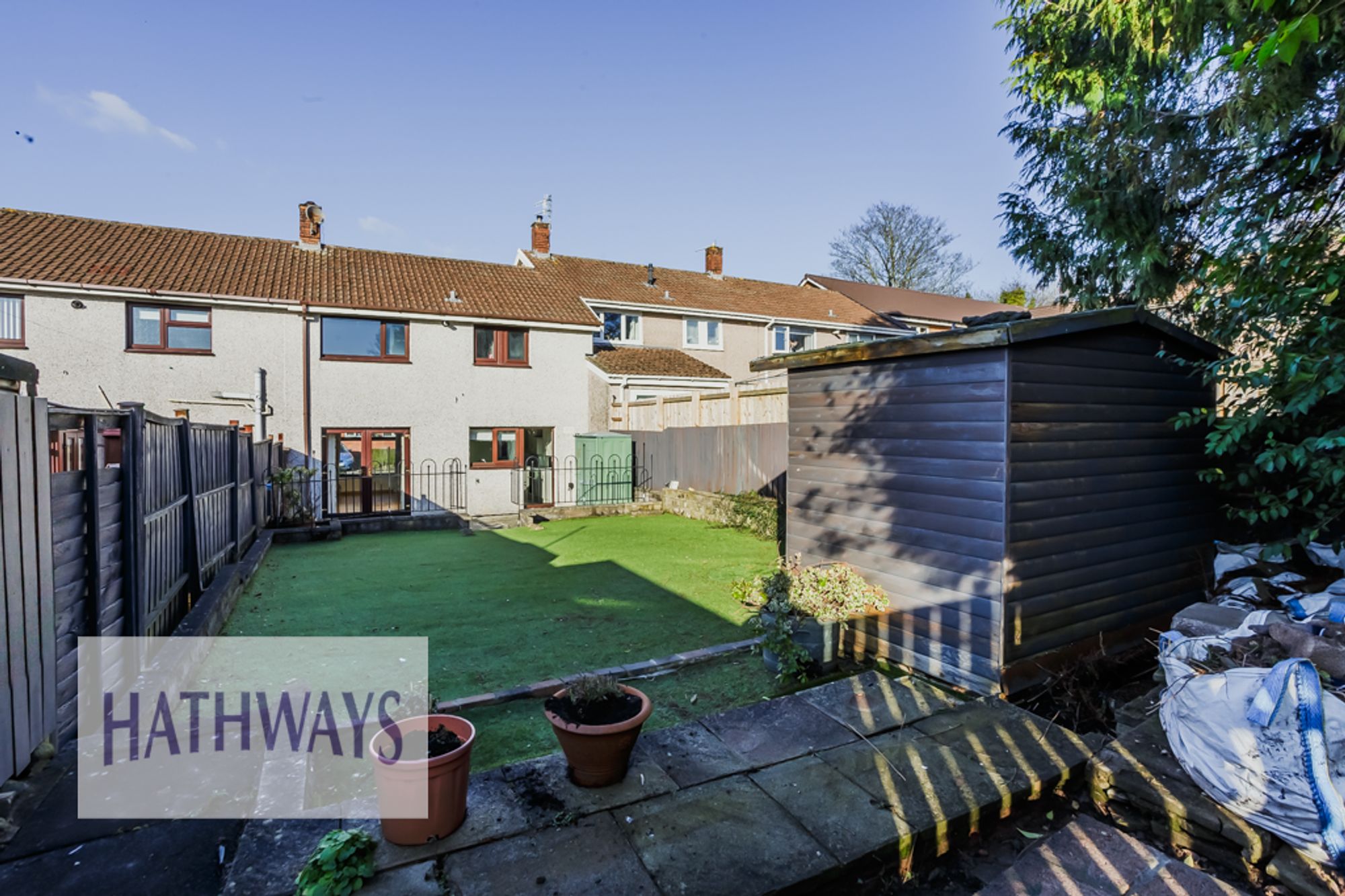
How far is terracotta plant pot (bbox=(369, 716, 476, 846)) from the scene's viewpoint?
236 cm

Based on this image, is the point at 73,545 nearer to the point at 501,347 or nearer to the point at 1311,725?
the point at 1311,725

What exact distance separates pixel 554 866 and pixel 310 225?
18275 millimetres

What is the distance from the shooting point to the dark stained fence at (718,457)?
38.3 feet

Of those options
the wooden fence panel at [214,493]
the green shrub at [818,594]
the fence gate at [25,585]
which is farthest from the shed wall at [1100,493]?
the wooden fence panel at [214,493]

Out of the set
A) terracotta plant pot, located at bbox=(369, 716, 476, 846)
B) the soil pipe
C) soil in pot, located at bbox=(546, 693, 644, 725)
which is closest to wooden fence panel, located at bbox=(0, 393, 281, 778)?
terracotta plant pot, located at bbox=(369, 716, 476, 846)

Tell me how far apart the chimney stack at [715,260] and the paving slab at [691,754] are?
77.9ft

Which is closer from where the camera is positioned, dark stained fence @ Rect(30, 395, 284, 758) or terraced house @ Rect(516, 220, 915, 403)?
dark stained fence @ Rect(30, 395, 284, 758)

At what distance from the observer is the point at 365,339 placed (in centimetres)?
1470

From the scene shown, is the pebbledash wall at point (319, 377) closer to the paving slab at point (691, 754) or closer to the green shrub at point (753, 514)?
the green shrub at point (753, 514)

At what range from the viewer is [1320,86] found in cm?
506

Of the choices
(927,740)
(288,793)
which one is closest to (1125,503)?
(927,740)

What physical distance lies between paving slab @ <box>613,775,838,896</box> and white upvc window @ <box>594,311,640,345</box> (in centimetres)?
1790

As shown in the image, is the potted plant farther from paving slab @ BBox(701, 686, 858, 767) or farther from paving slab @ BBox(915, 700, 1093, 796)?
paving slab @ BBox(915, 700, 1093, 796)

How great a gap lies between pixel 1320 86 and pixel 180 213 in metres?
21.6
